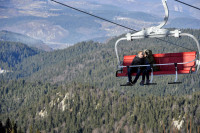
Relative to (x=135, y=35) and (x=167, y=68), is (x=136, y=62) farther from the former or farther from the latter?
(x=135, y=35)

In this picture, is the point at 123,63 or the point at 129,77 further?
the point at 123,63

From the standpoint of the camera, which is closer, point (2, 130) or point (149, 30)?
point (149, 30)

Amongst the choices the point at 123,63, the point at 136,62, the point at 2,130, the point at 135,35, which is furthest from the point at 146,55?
the point at 2,130

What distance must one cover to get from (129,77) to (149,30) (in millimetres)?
9709

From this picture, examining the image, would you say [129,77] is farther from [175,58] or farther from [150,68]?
[175,58]

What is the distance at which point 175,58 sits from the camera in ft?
135

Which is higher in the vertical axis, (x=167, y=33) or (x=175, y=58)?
(x=167, y=33)

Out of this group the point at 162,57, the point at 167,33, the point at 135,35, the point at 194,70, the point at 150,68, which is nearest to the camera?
the point at 167,33

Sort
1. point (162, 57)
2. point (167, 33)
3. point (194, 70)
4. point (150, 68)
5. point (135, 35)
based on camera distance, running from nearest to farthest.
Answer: point (167, 33), point (135, 35), point (194, 70), point (150, 68), point (162, 57)

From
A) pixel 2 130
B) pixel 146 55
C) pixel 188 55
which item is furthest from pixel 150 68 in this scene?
pixel 2 130

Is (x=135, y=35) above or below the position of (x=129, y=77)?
above

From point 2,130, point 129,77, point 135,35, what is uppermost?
point 135,35

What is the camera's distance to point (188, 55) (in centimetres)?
4003

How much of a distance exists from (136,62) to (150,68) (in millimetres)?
1702
